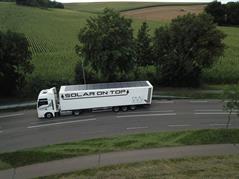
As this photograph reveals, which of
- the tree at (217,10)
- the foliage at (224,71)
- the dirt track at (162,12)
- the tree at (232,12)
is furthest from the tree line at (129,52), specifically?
the dirt track at (162,12)

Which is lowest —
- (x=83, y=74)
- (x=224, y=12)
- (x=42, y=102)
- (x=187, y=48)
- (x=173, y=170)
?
(x=42, y=102)

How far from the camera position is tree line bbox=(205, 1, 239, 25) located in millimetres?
92250

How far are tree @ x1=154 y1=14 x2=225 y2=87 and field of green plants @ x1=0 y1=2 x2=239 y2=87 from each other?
4560mm

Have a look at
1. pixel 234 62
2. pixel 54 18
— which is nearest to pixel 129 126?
pixel 234 62

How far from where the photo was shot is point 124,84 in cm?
3784

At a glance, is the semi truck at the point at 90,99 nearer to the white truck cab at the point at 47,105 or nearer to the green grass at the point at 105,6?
the white truck cab at the point at 47,105

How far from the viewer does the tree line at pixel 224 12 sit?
92.2 metres

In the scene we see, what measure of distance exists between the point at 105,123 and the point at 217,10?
67.4 m

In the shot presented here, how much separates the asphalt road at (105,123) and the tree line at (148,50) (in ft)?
22.9

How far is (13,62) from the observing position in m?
41.7

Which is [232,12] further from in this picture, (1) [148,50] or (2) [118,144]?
(2) [118,144]

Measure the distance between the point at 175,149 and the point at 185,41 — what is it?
22007 mm

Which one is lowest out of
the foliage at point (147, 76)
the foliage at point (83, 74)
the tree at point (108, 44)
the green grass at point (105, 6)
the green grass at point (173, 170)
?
the green grass at point (105, 6)

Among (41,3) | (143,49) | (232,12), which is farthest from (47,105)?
(41,3)
